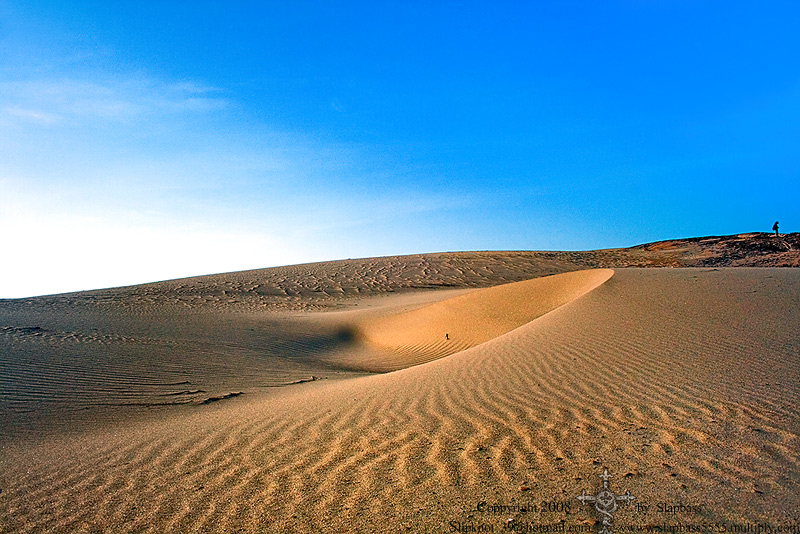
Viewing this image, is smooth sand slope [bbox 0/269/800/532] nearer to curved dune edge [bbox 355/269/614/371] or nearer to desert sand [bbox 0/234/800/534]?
desert sand [bbox 0/234/800/534]

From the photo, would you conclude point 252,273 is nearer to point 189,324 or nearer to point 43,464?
point 189,324

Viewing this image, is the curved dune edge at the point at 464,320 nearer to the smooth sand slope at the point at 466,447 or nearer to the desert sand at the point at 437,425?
the desert sand at the point at 437,425

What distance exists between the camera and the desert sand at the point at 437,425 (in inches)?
126

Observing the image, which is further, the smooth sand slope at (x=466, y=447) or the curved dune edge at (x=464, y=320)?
the curved dune edge at (x=464, y=320)

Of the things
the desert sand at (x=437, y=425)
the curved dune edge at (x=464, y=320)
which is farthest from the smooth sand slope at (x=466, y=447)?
the curved dune edge at (x=464, y=320)

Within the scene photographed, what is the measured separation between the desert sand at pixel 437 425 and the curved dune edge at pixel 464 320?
0.45 meters

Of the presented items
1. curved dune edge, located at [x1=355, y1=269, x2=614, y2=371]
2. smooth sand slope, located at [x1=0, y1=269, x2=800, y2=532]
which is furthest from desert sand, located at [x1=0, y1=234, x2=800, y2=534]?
curved dune edge, located at [x1=355, y1=269, x2=614, y2=371]

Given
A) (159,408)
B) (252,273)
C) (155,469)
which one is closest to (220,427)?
(155,469)

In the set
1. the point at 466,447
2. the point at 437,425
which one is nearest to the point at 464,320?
the point at 437,425

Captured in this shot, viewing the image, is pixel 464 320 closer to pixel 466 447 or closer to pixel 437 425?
pixel 437 425

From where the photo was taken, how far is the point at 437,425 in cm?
470

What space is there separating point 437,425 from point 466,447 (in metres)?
0.62

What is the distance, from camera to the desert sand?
3.21 meters

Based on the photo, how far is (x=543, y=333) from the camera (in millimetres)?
8133
